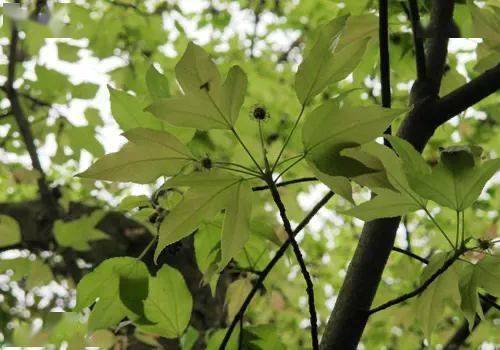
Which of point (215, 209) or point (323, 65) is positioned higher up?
point (323, 65)

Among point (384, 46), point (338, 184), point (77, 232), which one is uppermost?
point (384, 46)

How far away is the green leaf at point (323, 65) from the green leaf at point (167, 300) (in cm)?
35

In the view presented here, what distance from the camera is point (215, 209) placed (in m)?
0.53

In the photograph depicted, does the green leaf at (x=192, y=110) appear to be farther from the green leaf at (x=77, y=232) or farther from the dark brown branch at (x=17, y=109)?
the dark brown branch at (x=17, y=109)

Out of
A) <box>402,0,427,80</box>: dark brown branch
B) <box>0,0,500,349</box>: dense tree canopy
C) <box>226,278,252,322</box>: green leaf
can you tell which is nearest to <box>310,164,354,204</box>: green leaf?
<box>0,0,500,349</box>: dense tree canopy

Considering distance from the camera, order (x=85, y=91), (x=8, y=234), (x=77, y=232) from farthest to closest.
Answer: (x=85, y=91), (x=77, y=232), (x=8, y=234)

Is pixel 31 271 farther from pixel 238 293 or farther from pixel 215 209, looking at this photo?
pixel 215 209

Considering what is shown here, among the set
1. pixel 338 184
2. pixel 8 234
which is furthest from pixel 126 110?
pixel 8 234

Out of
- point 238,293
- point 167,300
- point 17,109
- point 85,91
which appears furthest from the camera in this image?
point 85,91

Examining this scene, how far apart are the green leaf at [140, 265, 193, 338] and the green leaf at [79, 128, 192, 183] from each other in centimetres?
25

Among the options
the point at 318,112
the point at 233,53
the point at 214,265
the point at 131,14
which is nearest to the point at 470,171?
the point at 318,112

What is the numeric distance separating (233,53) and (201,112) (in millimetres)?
3027

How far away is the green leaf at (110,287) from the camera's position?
651 millimetres

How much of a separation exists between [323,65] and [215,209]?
0.55 feet
